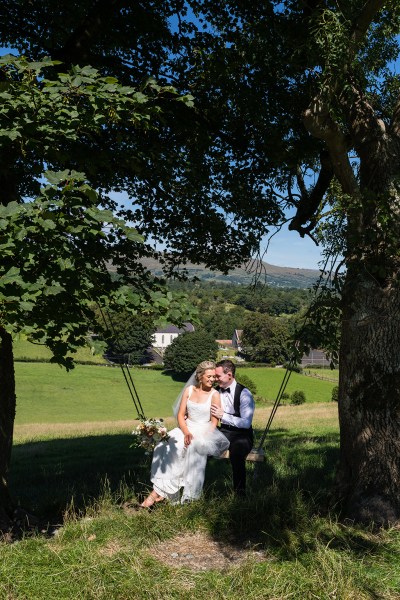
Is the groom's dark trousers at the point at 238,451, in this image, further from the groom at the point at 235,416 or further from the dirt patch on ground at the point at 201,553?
the dirt patch on ground at the point at 201,553

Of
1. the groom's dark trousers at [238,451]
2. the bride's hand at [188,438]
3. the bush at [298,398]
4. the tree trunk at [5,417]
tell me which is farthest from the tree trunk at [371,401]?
the bush at [298,398]

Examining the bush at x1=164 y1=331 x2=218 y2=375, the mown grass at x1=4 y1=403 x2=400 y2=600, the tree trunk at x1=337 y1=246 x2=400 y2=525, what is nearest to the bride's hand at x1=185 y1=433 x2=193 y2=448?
the mown grass at x1=4 y1=403 x2=400 y2=600

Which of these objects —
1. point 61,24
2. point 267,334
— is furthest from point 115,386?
point 61,24

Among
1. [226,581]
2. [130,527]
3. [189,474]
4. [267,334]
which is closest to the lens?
[226,581]

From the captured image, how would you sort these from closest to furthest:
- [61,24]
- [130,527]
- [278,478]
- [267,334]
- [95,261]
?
1. [130,527]
2. [95,261]
3. [278,478]
4. [61,24]
5. [267,334]

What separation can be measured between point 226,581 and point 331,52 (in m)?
5.84

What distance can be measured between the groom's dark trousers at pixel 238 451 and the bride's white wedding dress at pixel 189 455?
14 centimetres

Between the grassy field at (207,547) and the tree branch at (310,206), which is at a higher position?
the tree branch at (310,206)

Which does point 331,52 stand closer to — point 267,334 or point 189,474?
point 189,474

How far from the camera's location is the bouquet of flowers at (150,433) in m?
7.22

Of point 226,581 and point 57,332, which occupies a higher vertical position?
point 57,332

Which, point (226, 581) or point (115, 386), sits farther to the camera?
point (115, 386)

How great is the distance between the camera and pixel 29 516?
689 centimetres

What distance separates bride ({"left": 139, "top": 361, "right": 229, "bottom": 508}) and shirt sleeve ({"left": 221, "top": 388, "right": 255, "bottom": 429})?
184mm
